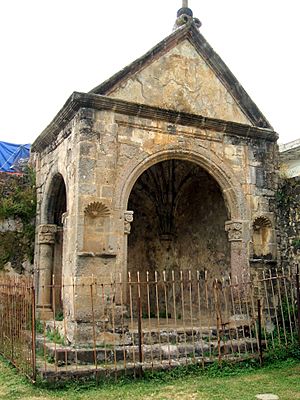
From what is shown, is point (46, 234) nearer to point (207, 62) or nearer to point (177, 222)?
point (177, 222)

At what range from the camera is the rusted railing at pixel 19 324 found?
5723 mm

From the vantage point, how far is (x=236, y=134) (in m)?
8.89

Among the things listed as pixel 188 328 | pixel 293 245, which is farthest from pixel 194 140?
pixel 188 328

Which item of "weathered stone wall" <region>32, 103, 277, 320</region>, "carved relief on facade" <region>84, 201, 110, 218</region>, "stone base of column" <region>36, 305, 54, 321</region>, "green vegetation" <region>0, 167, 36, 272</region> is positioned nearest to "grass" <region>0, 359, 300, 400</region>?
"weathered stone wall" <region>32, 103, 277, 320</region>

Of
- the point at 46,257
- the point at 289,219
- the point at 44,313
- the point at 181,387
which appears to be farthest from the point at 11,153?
the point at 181,387

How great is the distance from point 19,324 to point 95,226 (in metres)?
1.84

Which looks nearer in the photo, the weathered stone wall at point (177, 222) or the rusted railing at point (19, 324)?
the rusted railing at point (19, 324)

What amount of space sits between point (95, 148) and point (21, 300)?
2.63 m

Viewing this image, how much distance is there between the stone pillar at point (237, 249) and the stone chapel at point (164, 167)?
0.7 inches

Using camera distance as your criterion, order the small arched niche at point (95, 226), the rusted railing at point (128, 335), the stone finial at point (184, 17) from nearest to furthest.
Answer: the rusted railing at point (128, 335), the small arched niche at point (95, 226), the stone finial at point (184, 17)

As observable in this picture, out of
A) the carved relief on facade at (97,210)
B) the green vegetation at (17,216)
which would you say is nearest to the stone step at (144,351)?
the carved relief on facade at (97,210)

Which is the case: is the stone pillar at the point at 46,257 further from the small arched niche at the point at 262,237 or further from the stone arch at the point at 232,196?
the small arched niche at the point at 262,237

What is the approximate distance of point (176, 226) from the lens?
11.0 metres

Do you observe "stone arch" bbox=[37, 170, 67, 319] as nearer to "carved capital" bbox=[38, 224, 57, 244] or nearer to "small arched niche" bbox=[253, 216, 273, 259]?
"carved capital" bbox=[38, 224, 57, 244]
